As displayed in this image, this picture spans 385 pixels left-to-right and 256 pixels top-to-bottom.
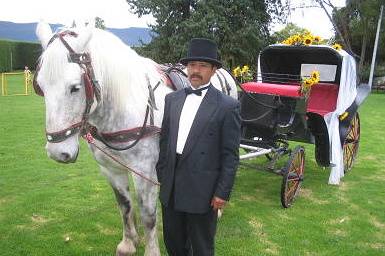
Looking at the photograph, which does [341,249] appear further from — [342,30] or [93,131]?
[342,30]

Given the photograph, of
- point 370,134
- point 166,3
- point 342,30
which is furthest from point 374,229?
point 342,30

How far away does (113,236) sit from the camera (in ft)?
15.4

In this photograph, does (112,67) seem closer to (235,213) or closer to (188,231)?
(188,231)

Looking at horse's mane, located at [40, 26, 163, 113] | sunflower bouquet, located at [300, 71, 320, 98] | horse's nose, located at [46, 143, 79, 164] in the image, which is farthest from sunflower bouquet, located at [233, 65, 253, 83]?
horse's nose, located at [46, 143, 79, 164]

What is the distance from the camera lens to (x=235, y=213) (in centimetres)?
544

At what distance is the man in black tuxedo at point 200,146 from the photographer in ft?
9.07

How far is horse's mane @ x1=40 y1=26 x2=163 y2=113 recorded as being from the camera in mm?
2750

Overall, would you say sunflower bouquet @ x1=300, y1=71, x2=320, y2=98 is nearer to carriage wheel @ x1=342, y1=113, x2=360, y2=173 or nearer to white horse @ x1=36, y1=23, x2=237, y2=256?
white horse @ x1=36, y1=23, x2=237, y2=256

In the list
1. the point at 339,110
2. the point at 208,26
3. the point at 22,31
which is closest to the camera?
the point at 339,110

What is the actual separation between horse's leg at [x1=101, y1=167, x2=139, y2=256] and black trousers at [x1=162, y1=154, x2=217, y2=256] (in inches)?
39.2

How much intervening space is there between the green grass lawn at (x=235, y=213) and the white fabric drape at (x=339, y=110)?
48 centimetres

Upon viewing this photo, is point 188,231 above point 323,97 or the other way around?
the other way around

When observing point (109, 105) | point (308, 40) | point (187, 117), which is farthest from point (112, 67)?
point (308, 40)

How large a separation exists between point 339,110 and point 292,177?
134cm
